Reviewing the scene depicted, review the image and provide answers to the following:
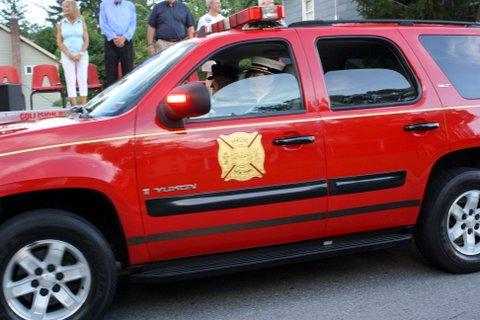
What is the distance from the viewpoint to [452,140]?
14.3 feet

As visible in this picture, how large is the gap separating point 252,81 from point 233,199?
0.86 meters

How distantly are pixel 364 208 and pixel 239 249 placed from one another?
95 cm

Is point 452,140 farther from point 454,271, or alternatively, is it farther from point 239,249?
point 239,249

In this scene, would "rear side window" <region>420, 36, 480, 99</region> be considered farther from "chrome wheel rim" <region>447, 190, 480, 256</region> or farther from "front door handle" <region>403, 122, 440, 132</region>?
"chrome wheel rim" <region>447, 190, 480, 256</region>

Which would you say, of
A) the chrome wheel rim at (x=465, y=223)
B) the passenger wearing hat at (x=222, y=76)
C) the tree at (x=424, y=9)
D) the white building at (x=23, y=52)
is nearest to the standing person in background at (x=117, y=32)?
the passenger wearing hat at (x=222, y=76)

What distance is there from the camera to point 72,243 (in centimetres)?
345

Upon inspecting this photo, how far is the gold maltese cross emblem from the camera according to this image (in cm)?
372

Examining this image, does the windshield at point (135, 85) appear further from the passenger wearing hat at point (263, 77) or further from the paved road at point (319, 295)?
the paved road at point (319, 295)

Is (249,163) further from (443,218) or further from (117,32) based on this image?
(117,32)

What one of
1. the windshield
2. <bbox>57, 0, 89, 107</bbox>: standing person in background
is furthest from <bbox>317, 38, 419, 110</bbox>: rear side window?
<bbox>57, 0, 89, 107</bbox>: standing person in background

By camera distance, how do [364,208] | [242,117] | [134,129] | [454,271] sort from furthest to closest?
[454,271] < [364,208] < [242,117] < [134,129]

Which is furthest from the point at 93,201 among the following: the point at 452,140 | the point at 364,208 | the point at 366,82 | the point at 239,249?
the point at 452,140

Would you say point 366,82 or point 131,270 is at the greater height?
point 366,82

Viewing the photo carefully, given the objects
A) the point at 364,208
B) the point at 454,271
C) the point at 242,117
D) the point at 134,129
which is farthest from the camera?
the point at 454,271
